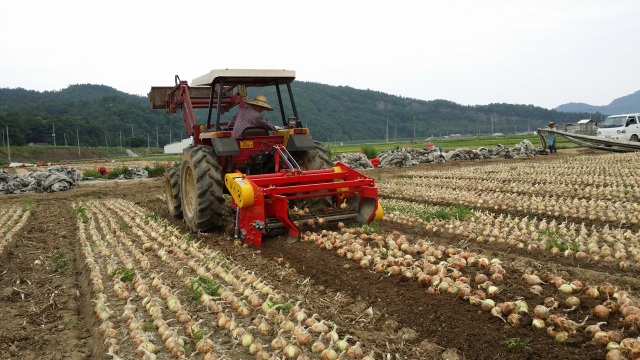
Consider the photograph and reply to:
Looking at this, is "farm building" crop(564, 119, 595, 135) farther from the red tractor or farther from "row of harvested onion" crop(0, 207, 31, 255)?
"row of harvested onion" crop(0, 207, 31, 255)

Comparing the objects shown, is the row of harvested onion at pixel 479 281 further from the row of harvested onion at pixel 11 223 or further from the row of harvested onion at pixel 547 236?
the row of harvested onion at pixel 11 223

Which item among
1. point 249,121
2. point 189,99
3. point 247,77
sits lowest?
point 249,121

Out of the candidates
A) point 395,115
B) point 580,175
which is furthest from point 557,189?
point 395,115

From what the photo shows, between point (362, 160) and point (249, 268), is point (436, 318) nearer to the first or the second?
point (249, 268)

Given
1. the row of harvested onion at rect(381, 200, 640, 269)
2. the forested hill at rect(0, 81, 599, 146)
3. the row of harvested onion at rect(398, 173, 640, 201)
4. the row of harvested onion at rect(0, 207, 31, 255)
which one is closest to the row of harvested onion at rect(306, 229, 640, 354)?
the row of harvested onion at rect(381, 200, 640, 269)

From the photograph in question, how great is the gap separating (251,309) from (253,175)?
292 centimetres

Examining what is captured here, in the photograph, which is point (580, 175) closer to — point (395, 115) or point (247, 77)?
point (247, 77)

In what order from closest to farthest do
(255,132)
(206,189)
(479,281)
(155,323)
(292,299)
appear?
(155,323)
(479,281)
(292,299)
(206,189)
(255,132)

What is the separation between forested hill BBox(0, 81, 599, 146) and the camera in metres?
70.9

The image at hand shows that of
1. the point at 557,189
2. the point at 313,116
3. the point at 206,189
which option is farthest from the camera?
the point at 313,116

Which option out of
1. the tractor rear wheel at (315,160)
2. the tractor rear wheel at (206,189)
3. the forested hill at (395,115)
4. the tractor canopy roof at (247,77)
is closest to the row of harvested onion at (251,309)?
the tractor rear wheel at (206,189)

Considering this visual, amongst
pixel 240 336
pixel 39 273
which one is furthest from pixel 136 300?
pixel 39 273

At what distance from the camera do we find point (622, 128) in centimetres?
2431

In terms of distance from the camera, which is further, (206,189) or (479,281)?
(206,189)
